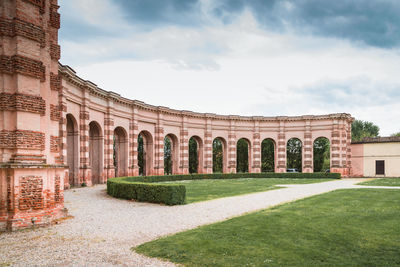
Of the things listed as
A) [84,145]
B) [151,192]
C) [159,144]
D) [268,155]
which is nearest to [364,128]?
[268,155]

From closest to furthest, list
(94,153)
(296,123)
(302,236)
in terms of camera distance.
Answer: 1. (302,236)
2. (94,153)
3. (296,123)

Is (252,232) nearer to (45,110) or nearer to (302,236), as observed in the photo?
(302,236)

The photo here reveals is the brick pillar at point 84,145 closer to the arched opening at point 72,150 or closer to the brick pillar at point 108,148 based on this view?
the arched opening at point 72,150

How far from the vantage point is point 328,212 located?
12766 millimetres

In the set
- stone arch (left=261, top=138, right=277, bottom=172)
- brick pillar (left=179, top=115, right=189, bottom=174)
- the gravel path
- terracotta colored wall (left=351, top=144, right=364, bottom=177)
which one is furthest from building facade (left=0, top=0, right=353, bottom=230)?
stone arch (left=261, top=138, right=277, bottom=172)

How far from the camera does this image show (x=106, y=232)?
10.0 meters

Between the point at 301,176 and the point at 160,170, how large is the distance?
18.4m

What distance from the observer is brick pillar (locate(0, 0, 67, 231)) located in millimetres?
10359

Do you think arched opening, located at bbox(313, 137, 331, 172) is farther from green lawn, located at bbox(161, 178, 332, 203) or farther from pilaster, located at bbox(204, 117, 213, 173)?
green lawn, located at bbox(161, 178, 332, 203)

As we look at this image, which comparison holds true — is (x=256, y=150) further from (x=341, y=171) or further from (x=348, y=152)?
(x=348, y=152)

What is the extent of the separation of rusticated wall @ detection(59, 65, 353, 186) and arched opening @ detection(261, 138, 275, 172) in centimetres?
1740

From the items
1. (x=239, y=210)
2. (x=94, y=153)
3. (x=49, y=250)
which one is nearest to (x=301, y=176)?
(x=94, y=153)

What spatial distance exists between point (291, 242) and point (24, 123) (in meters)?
9.45

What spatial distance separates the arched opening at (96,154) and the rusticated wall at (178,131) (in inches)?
5.9
